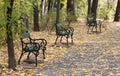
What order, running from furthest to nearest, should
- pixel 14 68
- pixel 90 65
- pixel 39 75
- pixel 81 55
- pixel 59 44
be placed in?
pixel 59 44 → pixel 81 55 → pixel 90 65 → pixel 14 68 → pixel 39 75

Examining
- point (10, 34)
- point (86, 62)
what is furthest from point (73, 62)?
point (10, 34)

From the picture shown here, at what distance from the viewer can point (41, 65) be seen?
1041 cm

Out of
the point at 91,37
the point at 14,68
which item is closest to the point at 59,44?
the point at 91,37

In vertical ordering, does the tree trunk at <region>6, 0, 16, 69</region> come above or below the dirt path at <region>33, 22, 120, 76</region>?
above

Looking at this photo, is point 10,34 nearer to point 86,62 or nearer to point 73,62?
point 73,62

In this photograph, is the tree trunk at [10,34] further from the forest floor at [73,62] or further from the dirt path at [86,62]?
the dirt path at [86,62]

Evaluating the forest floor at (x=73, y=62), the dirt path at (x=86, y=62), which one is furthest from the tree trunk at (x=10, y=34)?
the dirt path at (x=86, y=62)

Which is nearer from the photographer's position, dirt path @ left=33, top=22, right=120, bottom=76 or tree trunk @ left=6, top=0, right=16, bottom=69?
tree trunk @ left=6, top=0, right=16, bottom=69

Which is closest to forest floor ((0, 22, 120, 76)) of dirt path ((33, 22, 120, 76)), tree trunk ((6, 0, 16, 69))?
dirt path ((33, 22, 120, 76))

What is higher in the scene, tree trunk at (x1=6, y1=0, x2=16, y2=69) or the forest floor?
tree trunk at (x1=6, y1=0, x2=16, y2=69)

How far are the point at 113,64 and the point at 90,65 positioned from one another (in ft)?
2.39

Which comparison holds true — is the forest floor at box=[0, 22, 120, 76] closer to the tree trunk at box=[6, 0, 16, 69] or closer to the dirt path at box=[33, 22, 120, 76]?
the dirt path at box=[33, 22, 120, 76]

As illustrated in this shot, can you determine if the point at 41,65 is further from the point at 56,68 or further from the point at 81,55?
the point at 81,55

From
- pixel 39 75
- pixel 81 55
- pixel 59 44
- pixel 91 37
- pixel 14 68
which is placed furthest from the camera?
pixel 91 37
